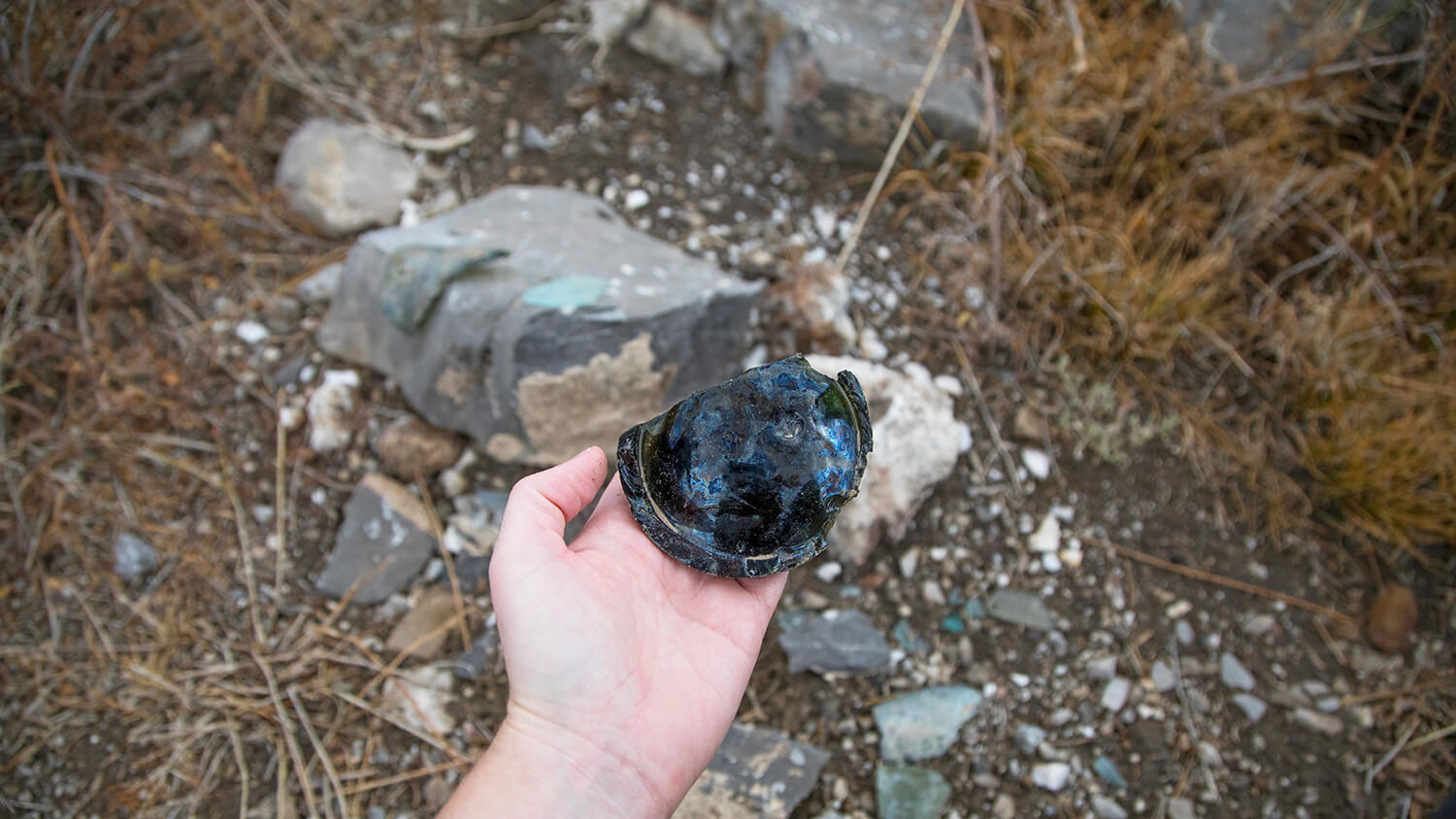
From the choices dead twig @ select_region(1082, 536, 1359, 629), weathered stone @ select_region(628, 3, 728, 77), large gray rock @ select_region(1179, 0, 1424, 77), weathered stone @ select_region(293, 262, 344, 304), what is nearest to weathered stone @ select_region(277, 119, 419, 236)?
weathered stone @ select_region(293, 262, 344, 304)

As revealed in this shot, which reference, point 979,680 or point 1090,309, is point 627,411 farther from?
point 1090,309

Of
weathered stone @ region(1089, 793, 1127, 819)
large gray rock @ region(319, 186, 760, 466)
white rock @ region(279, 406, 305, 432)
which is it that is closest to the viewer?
weathered stone @ region(1089, 793, 1127, 819)

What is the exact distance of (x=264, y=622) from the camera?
256cm

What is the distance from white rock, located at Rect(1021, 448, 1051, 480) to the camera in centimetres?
274

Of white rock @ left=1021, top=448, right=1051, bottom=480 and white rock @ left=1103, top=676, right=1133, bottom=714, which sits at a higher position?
white rock @ left=1021, top=448, right=1051, bottom=480

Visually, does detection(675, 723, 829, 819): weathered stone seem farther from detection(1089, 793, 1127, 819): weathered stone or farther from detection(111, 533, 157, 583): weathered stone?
detection(111, 533, 157, 583): weathered stone

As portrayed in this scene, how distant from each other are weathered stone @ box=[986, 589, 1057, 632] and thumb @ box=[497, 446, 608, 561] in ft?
4.32

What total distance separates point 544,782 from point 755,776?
0.77 metres

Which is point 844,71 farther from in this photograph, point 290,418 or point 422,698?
point 422,698

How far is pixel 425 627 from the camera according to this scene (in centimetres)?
253

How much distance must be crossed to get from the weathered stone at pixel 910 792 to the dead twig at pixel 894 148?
5.16 feet

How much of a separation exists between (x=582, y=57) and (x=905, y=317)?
1694 millimetres

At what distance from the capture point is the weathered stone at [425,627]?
2.50 m

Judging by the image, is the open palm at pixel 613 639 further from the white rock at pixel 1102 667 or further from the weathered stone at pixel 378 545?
the white rock at pixel 1102 667
